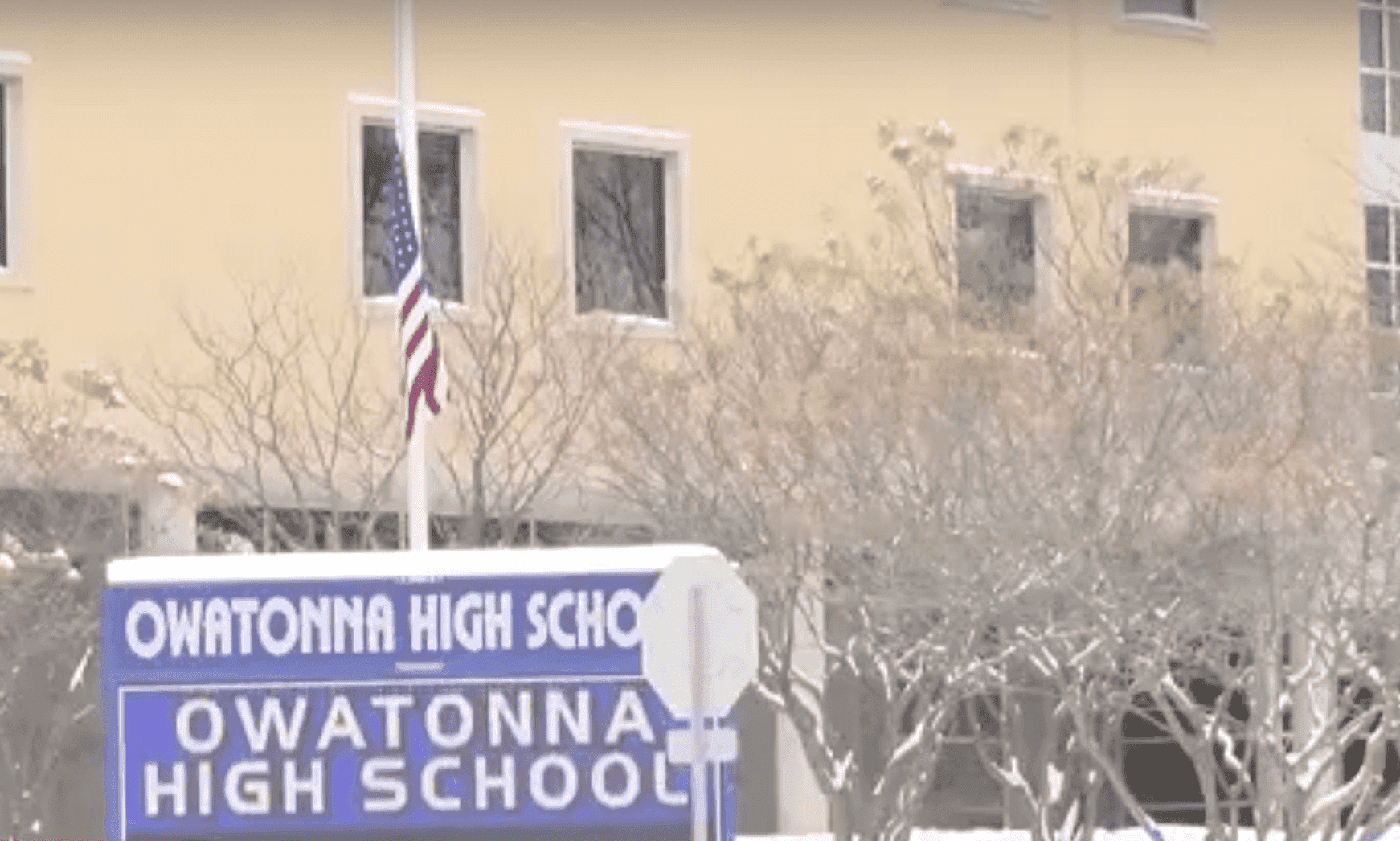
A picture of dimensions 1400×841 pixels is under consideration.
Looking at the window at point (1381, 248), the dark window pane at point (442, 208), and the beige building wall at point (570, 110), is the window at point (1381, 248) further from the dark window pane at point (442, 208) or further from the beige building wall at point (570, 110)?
the dark window pane at point (442, 208)

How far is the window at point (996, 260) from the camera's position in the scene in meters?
28.4

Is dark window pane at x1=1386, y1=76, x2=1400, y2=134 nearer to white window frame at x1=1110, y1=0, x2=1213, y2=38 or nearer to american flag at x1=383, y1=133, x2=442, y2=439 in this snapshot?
white window frame at x1=1110, y1=0, x2=1213, y2=38

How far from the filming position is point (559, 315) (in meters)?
30.8

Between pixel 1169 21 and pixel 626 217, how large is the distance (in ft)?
24.6

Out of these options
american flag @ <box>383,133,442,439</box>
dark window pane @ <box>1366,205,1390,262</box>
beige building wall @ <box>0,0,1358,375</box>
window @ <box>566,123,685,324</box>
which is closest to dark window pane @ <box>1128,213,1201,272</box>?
beige building wall @ <box>0,0,1358,375</box>

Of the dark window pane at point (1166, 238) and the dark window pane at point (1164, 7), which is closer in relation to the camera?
the dark window pane at point (1166, 238)

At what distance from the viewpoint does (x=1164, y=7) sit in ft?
133

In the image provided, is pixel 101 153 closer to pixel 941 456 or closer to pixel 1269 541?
pixel 941 456

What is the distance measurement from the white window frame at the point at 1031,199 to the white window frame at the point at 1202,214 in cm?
75

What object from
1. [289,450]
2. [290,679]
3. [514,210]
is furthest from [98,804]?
[290,679]

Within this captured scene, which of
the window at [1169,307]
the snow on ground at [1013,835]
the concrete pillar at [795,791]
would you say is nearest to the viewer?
the window at [1169,307]

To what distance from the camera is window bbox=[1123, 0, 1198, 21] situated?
4038cm

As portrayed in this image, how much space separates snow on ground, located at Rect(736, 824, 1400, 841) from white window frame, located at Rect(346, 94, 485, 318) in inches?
241

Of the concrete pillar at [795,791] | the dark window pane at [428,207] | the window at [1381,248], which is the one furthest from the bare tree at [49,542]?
the window at [1381,248]
